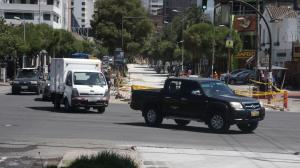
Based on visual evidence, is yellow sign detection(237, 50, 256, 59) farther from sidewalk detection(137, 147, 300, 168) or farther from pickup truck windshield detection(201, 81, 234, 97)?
sidewalk detection(137, 147, 300, 168)

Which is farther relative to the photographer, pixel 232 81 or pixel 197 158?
pixel 232 81

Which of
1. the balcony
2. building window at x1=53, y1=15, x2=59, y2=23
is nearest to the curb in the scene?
the balcony

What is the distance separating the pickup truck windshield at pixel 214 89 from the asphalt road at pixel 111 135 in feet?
4.20

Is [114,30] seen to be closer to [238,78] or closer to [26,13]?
[238,78]

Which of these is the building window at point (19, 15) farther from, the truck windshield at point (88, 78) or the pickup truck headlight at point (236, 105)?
the pickup truck headlight at point (236, 105)

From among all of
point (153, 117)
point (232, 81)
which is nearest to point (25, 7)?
point (232, 81)

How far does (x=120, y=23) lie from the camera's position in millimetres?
87750

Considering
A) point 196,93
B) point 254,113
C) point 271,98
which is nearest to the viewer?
point 254,113

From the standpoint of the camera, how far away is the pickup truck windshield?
23.1m

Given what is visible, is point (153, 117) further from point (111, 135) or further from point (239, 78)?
point (239, 78)

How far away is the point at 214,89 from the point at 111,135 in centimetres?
466

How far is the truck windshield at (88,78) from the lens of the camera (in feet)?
101

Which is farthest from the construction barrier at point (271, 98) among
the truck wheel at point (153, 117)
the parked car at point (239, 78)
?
the parked car at point (239, 78)

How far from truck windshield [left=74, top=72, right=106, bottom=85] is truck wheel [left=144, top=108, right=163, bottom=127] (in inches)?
261
